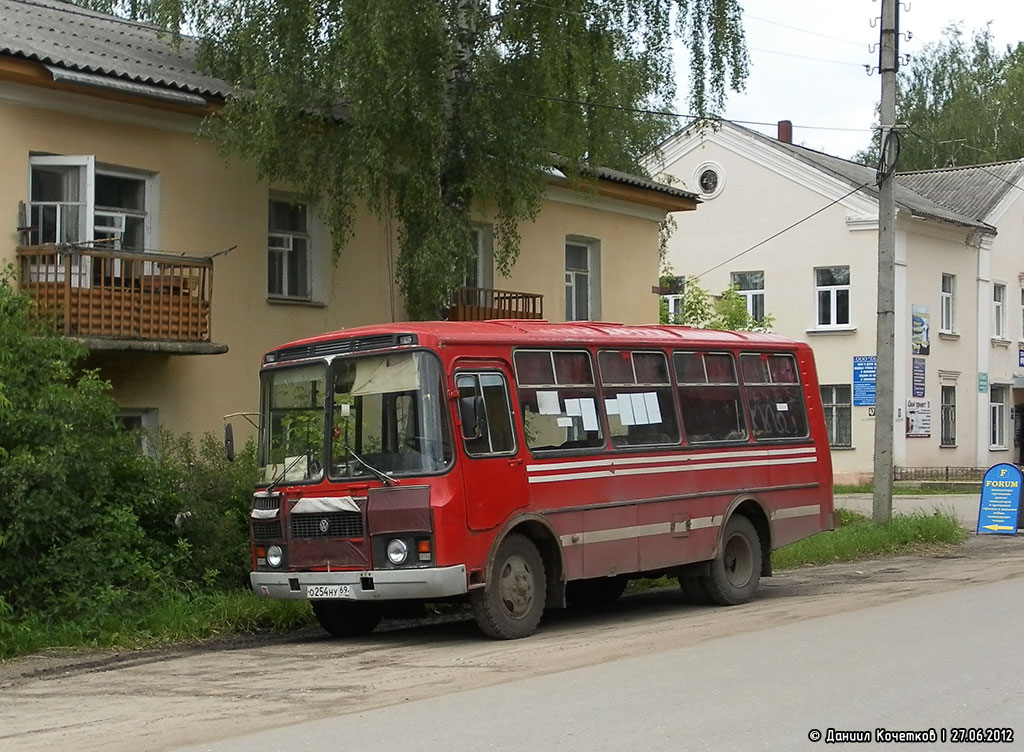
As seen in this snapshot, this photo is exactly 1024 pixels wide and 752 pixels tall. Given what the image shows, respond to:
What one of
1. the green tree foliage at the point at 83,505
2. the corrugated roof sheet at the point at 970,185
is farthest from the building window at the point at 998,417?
the green tree foliage at the point at 83,505

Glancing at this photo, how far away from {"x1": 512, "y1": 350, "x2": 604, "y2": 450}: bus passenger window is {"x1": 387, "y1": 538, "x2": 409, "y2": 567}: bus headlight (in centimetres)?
159

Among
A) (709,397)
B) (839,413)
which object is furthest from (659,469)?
(839,413)

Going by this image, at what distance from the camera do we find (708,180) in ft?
147

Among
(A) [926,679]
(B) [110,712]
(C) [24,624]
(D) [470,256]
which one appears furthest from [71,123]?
(A) [926,679]

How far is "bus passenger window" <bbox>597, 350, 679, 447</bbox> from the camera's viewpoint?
558 inches

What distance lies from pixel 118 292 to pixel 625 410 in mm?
6243

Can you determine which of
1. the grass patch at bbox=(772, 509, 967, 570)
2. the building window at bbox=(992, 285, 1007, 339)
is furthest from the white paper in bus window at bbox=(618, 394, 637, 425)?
the building window at bbox=(992, 285, 1007, 339)

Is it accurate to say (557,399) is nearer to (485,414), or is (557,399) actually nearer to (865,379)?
(485,414)

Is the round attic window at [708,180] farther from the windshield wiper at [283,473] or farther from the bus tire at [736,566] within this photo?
the windshield wiper at [283,473]

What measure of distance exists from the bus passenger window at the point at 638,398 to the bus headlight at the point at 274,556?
10.7 feet

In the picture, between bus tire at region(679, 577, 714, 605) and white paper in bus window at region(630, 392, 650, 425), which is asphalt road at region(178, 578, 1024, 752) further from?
bus tire at region(679, 577, 714, 605)

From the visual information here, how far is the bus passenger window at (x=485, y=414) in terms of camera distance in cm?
1252

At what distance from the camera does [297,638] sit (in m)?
13.7

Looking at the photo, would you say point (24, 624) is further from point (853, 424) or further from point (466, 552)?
point (853, 424)
